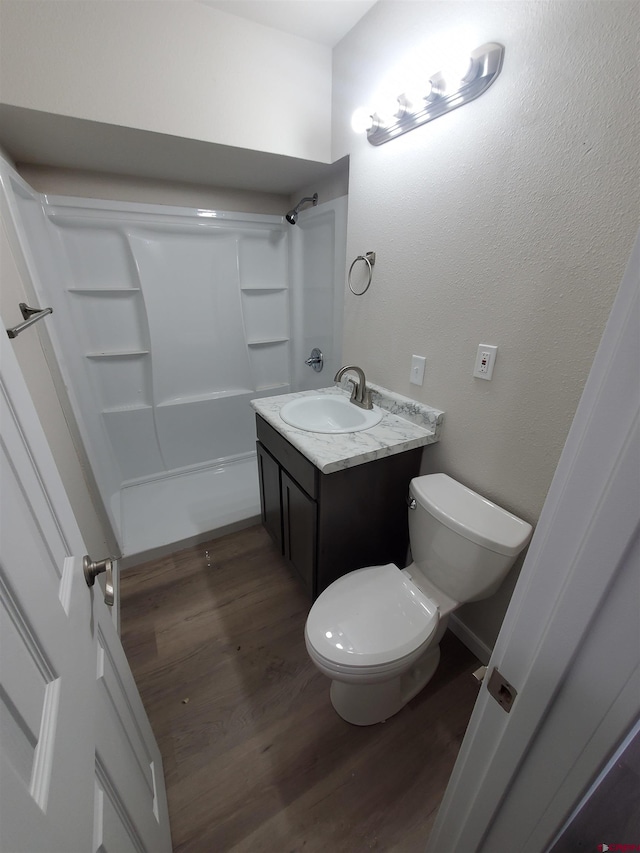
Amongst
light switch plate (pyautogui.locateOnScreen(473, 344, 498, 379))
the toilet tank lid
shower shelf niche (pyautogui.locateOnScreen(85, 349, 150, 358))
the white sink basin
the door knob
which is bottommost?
the toilet tank lid

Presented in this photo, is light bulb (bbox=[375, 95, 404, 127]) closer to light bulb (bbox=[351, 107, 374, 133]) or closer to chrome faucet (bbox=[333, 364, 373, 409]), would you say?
light bulb (bbox=[351, 107, 374, 133])

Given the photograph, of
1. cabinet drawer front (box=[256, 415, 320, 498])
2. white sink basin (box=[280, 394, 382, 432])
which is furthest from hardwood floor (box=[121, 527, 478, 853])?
white sink basin (box=[280, 394, 382, 432])

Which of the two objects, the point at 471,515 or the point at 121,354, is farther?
the point at 121,354

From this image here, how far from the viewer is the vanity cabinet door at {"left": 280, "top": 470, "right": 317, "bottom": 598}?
1.34m

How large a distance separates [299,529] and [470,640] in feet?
2.81

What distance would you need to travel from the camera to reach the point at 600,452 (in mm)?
321

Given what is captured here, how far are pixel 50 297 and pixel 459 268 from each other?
1.92m

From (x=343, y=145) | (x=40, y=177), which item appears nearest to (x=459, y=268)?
(x=343, y=145)

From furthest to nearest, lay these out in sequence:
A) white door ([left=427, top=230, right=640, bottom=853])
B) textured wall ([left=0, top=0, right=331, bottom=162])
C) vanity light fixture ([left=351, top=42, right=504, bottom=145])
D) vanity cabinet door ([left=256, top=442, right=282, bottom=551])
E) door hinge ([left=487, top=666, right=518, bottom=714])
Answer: vanity cabinet door ([left=256, top=442, right=282, bottom=551]) < textured wall ([left=0, top=0, right=331, bottom=162]) < vanity light fixture ([left=351, top=42, right=504, bottom=145]) < door hinge ([left=487, top=666, right=518, bottom=714]) < white door ([left=427, top=230, right=640, bottom=853])

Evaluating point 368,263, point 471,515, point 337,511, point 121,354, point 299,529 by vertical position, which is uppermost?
point 368,263

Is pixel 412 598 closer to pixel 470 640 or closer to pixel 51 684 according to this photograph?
pixel 470 640

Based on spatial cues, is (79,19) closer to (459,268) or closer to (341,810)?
(459,268)

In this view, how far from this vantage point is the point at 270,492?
170 centimetres

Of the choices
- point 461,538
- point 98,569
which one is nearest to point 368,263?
point 461,538
